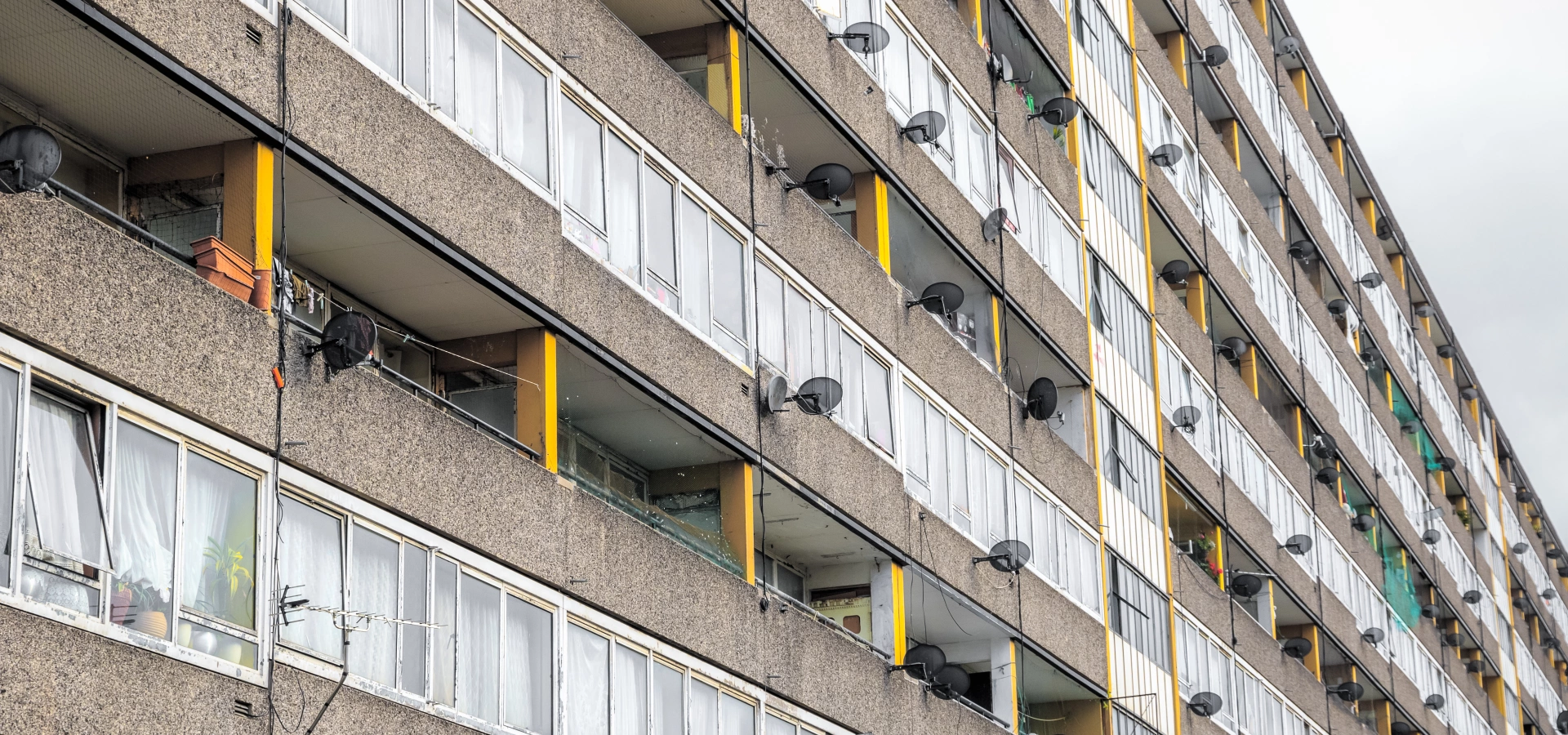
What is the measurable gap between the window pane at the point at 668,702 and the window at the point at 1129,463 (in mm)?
15481

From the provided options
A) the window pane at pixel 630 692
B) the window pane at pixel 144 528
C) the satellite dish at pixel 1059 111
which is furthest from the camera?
the satellite dish at pixel 1059 111

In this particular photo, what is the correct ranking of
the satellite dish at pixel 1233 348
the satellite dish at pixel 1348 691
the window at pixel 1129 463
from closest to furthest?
the window at pixel 1129 463 → the satellite dish at pixel 1233 348 → the satellite dish at pixel 1348 691

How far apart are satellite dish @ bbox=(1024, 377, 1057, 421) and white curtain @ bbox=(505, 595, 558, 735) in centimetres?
1441

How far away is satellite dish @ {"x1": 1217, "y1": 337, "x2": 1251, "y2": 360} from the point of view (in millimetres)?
44594

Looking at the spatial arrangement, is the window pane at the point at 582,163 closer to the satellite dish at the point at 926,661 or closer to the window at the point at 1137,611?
the satellite dish at the point at 926,661

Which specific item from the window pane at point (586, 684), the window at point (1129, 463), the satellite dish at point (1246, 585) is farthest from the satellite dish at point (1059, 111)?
the window pane at point (586, 684)

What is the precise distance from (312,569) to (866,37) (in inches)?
559

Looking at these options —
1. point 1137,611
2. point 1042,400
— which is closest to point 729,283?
point 1042,400

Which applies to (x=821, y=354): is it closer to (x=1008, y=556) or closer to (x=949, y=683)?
(x=1008, y=556)

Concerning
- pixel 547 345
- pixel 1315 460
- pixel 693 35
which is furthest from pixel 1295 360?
pixel 547 345

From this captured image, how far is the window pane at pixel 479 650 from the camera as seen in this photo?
1747 cm

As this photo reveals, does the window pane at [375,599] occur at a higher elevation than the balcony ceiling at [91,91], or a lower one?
lower

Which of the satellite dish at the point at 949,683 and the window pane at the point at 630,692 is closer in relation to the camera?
the window pane at the point at 630,692

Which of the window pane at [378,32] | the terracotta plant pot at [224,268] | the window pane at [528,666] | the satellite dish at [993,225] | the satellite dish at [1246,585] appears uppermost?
the satellite dish at [993,225]
